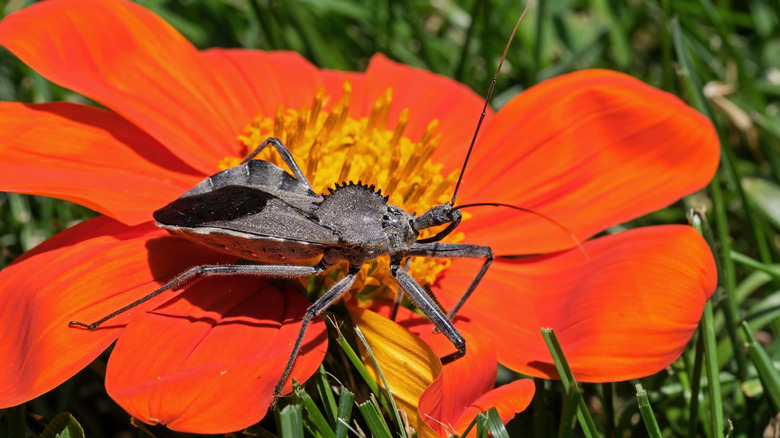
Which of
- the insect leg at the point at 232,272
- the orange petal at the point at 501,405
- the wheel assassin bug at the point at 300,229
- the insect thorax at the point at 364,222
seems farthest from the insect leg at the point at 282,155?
the orange petal at the point at 501,405

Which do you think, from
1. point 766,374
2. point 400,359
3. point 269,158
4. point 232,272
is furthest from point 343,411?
point 766,374

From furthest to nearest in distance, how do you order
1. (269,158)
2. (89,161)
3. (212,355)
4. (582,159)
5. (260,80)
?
1. (260,80)
2. (582,159)
3. (269,158)
4. (89,161)
5. (212,355)

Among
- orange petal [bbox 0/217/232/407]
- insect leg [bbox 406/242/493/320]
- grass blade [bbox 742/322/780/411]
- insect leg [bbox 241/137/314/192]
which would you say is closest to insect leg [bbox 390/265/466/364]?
insect leg [bbox 406/242/493/320]

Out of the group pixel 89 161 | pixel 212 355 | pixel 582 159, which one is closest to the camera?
pixel 212 355

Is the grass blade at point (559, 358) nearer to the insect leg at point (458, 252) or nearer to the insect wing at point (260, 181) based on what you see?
the insect leg at point (458, 252)

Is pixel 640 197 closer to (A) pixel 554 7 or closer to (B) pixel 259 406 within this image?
(B) pixel 259 406

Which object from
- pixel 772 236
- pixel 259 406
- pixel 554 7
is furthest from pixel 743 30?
pixel 259 406

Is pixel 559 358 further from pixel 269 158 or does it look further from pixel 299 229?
pixel 269 158
